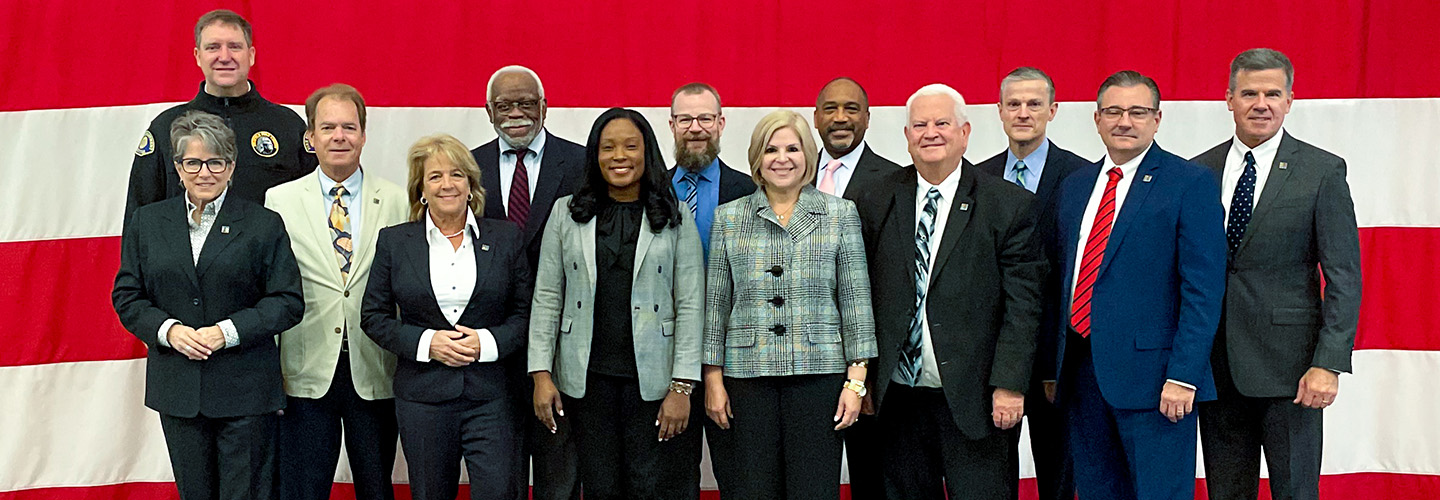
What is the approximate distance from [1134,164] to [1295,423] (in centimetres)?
84

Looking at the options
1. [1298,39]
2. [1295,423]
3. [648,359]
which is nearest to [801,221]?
[648,359]

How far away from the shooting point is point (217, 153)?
116 inches

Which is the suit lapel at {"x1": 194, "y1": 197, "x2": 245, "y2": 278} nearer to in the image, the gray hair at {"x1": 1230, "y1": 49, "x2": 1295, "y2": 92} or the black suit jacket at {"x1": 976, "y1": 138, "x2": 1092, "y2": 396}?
the black suit jacket at {"x1": 976, "y1": 138, "x2": 1092, "y2": 396}

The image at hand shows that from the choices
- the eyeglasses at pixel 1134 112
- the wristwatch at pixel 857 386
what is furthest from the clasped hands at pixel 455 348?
the eyeglasses at pixel 1134 112

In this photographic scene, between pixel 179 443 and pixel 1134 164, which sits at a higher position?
pixel 1134 164

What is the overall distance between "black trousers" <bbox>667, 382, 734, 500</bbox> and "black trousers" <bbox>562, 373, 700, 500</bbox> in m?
0.07

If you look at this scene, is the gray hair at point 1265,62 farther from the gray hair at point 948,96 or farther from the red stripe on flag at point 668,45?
the red stripe on flag at point 668,45

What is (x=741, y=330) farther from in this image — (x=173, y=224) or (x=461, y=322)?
(x=173, y=224)

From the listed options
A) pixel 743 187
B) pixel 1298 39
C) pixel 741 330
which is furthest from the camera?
pixel 1298 39

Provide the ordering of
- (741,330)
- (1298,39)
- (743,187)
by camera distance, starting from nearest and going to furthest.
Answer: (741,330)
(743,187)
(1298,39)

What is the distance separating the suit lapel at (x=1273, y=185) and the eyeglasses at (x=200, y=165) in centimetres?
275

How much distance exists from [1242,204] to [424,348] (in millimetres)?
2240

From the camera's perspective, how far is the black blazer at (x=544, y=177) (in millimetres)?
3393

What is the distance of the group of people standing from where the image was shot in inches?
109
